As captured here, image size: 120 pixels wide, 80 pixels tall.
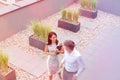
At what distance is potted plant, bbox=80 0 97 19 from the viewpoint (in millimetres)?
6816

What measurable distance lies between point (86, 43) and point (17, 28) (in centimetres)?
179

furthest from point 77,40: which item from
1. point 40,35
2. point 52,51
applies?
point 52,51

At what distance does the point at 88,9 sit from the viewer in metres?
6.93

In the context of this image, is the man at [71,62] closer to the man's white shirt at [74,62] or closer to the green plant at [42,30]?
the man's white shirt at [74,62]

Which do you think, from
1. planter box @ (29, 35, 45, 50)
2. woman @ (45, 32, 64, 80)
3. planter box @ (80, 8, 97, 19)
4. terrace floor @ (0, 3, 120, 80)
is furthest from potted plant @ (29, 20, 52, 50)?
planter box @ (80, 8, 97, 19)

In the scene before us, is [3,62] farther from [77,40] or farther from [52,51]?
[77,40]

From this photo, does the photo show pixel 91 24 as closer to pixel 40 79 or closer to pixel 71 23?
pixel 71 23

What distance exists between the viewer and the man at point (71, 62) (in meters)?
3.31

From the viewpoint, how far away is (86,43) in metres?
5.68

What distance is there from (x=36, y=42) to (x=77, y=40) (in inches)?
42.5

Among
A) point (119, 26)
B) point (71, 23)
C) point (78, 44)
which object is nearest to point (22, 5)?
point (71, 23)

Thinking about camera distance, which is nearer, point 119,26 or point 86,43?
point 86,43

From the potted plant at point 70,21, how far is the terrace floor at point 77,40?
118 mm

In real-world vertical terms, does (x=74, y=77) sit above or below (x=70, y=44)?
below
